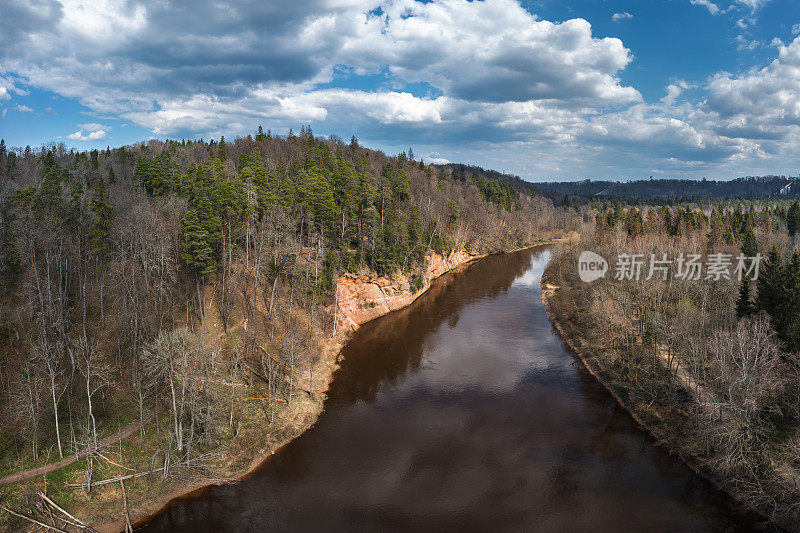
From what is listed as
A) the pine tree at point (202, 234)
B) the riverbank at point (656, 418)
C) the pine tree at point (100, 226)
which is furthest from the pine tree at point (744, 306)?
the pine tree at point (100, 226)

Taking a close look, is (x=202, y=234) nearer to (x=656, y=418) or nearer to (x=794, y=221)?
(x=656, y=418)

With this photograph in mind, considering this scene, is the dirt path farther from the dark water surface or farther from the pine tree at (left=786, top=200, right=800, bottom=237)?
the pine tree at (left=786, top=200, right=800, bottom=237)

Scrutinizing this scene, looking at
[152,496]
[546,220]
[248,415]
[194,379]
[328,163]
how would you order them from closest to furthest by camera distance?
[152,496] → [194,379] → [248,415] → [328,163] → [546,220]

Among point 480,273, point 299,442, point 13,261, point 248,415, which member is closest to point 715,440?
point 299,442

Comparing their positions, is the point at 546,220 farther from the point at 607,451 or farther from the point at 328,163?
the point at 607,451

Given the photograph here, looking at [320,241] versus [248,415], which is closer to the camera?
[248,415]

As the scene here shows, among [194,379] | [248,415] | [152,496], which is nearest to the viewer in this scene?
[152,496]

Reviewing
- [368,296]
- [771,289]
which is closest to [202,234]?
[368,296]
